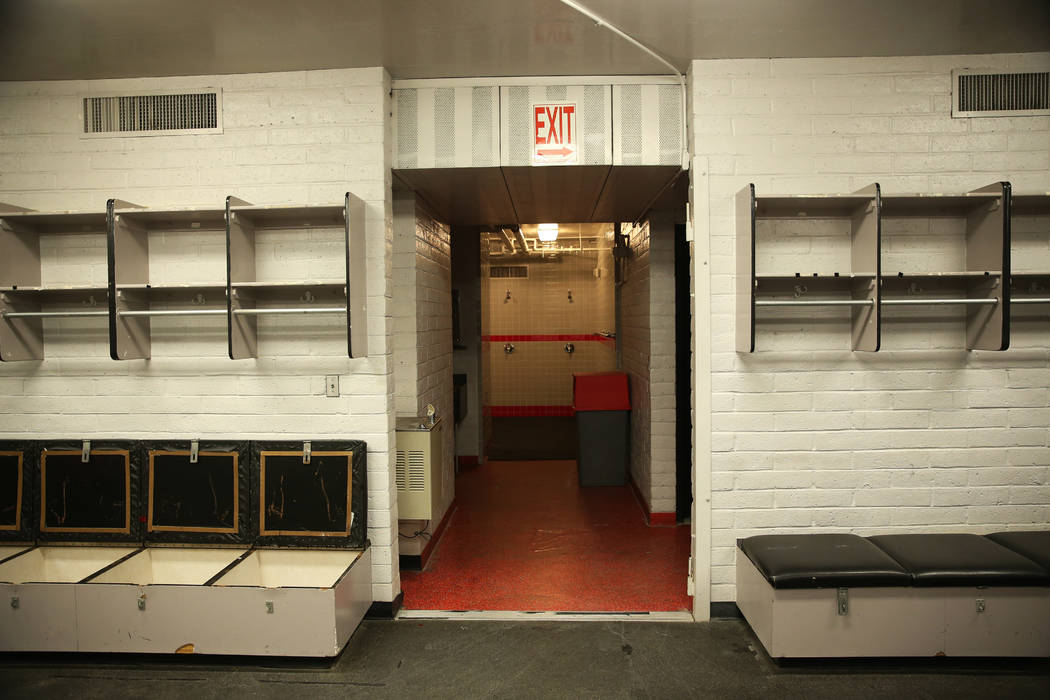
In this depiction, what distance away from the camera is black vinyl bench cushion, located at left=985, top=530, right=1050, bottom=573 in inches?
103

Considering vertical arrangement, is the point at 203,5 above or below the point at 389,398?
above

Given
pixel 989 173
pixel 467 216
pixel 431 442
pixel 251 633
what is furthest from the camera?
pixel 467 216

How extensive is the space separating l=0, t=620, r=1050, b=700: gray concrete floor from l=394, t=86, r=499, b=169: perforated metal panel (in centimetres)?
251

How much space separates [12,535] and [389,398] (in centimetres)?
213

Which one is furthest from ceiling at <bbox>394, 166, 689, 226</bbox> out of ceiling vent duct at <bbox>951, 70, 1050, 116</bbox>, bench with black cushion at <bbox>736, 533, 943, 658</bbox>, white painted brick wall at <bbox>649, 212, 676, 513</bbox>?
bench with black cushion at <bbox>736, 533, 943, 658</bbox>

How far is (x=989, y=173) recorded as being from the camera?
3.01m

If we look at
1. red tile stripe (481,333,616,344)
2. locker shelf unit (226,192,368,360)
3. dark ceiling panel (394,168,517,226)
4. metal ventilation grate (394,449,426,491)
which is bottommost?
metal ventilation grate (394,449,426,491)

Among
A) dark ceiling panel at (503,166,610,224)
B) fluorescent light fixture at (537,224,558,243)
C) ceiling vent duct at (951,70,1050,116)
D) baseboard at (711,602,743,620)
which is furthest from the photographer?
fluorescent light fixture at (537,224,558,243)

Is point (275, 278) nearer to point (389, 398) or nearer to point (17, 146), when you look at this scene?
point (389, 398)

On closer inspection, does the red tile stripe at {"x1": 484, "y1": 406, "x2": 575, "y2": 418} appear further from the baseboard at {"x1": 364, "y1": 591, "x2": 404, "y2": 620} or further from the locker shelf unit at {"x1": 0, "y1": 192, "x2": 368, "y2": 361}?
the locker shelf unit at {"x1": 0, "y1": 192, "x2": 368, "y2": 361}

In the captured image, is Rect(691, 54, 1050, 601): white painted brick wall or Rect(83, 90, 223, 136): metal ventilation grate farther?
Rect(83, 90, 223, 136): metal ventilation grate

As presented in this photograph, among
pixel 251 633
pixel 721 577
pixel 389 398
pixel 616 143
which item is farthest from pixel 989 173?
pixel 251 633

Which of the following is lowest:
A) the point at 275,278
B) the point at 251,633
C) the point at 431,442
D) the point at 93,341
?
the point at 251,633

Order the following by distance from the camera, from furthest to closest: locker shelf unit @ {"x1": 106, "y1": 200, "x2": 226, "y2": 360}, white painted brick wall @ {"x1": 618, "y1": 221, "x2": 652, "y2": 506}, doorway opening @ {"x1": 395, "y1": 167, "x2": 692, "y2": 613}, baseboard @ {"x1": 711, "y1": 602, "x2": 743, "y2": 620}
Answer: white painted brick wall @ {"x1": 618, "y1": 221, "x2": 652, "y2": 506} < doorway opening @ {"x1": 395, "y1": 167, "x2": 692, "y2": 613} < baseboard @ {"x1": 711, "y1": 602, "x2": 743, "y2": 620} < locker shelf unit @ {"x1": 106, "y1": 200, "x2": 226, "y2": 360}
